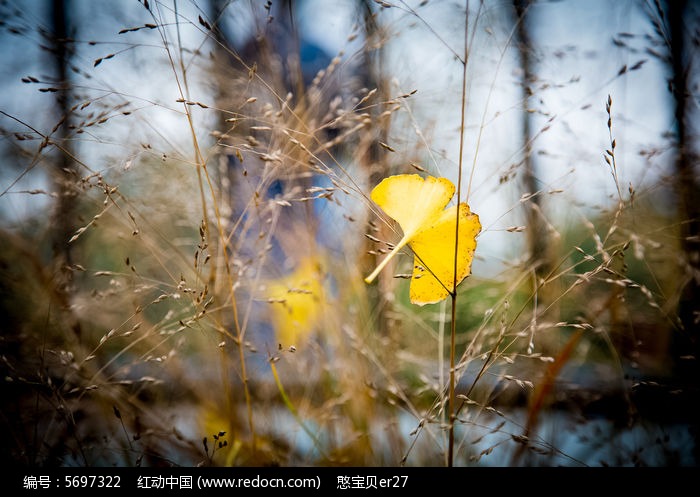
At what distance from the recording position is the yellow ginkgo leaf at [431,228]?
0.49m

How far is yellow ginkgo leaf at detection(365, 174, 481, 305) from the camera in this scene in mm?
490

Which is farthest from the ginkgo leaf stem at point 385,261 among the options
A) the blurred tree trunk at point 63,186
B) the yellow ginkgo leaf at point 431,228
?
the blurred tree trunk at point 63,186

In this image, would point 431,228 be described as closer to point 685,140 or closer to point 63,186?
point 685,140

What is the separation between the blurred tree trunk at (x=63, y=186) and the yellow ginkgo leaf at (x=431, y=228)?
56cm

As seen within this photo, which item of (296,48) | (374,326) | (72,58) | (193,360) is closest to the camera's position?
(72,58)

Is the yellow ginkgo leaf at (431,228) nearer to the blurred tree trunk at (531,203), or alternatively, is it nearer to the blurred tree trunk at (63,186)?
the blurred tree trunk at (531,203)

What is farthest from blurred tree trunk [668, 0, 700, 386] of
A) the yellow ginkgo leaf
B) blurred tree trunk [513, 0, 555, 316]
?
the yellow ginkgo leaf

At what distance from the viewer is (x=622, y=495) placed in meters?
0.64

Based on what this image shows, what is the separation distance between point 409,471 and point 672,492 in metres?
0.43

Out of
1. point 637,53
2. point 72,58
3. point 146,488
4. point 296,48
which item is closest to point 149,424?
point 146,488

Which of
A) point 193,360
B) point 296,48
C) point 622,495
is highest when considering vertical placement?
point 296,48

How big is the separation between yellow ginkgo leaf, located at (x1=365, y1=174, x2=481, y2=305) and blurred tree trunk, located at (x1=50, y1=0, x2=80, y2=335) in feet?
1.84

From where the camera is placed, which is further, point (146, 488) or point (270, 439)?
point (270, 439)

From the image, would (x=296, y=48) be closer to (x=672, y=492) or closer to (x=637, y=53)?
(x=637, y=53)
